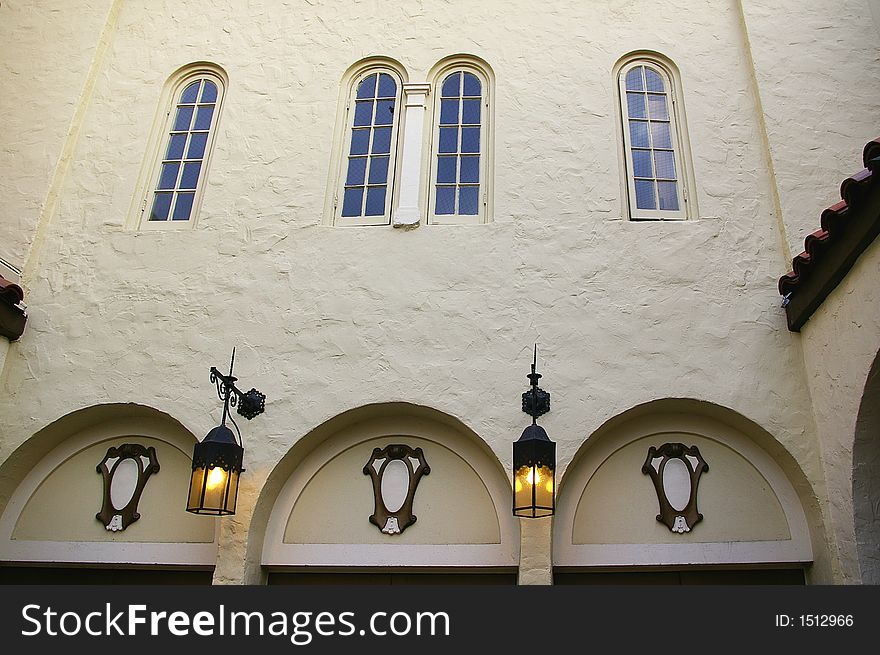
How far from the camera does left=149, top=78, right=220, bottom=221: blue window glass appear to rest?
698 cm

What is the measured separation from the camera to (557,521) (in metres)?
5.65

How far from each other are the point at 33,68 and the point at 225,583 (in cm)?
528

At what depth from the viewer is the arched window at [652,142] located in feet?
21.8

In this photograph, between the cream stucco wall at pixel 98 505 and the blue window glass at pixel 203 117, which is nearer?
the cream stucco wall at pixel 98 505

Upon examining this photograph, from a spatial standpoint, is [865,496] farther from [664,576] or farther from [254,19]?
[254,19]

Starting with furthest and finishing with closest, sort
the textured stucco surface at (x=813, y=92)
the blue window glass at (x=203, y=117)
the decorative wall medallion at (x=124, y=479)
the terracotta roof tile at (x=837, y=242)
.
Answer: the blue window glass at (x=203, y=117), the textured stucco surface at (x=813, y=92), the decorative wall medallion at (x=124, y=479), the terracotta roof tile at (x=837, y=242)

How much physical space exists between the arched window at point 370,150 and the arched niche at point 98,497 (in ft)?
7.75

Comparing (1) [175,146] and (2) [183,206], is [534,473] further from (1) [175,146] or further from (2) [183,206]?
(1) [175,146]

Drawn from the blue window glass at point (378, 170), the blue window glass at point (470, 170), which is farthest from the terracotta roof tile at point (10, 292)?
the blue window glass at point (470, 170)

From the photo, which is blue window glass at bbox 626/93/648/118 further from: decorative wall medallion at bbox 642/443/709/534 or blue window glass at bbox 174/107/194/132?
blue window glass at bbox 174/107/194/132

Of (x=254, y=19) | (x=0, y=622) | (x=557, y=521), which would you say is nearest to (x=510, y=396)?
(x=557, y=521)

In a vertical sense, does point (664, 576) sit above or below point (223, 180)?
below

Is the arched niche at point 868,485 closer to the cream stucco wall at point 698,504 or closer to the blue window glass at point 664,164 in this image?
the cream stucco wall at point 698,504

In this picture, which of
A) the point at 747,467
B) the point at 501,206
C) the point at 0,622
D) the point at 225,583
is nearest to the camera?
the point at 0,622
